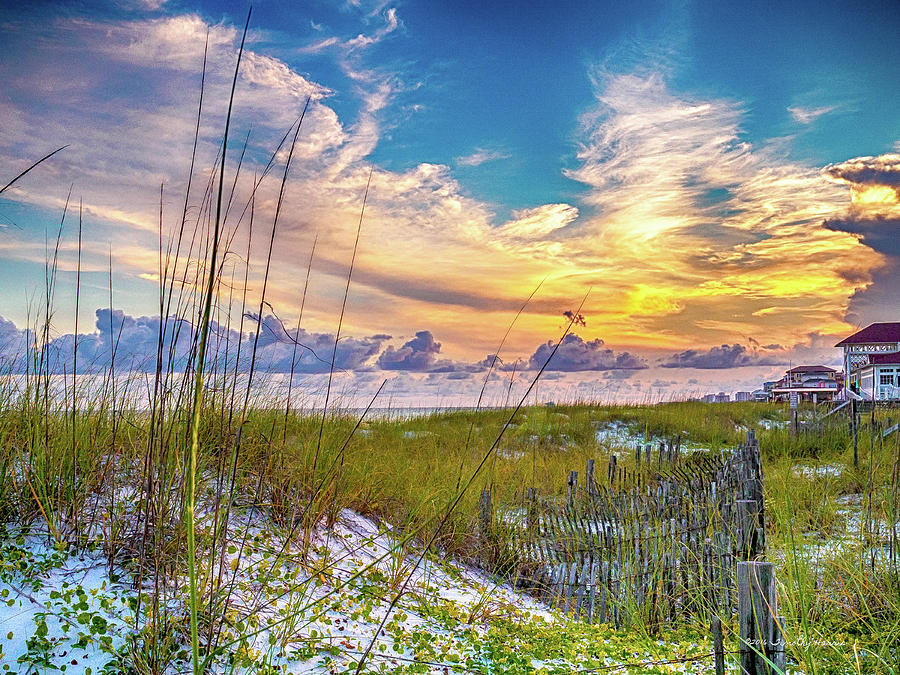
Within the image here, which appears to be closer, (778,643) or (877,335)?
(778,643)

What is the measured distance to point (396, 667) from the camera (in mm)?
2893

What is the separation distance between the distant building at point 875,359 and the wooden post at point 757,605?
26.9 m

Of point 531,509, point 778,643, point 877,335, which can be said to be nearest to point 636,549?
point 531,509

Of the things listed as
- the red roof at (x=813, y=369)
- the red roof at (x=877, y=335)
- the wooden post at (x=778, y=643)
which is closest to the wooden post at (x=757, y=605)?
the wooden post at (x=778, y=643)

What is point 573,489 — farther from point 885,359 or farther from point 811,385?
point 885,359

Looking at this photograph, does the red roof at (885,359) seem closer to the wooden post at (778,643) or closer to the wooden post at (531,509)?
the wooden post at (531,509)

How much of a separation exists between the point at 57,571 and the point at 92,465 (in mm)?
550

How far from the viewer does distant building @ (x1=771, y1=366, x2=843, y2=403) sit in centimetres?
2170

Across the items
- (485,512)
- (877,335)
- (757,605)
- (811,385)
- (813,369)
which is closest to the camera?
(757,605)

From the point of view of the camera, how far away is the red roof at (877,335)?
2742 centimetres

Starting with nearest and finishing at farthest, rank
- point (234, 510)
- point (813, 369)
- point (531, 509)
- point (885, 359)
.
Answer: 1. point (234, 510)
2. point (531, 509)
3. point (885, 359)
4. point (813, 369)

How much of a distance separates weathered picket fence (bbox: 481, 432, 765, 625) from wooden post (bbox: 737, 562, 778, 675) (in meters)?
1.72

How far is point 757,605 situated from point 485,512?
293cm

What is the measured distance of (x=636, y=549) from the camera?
427cm
